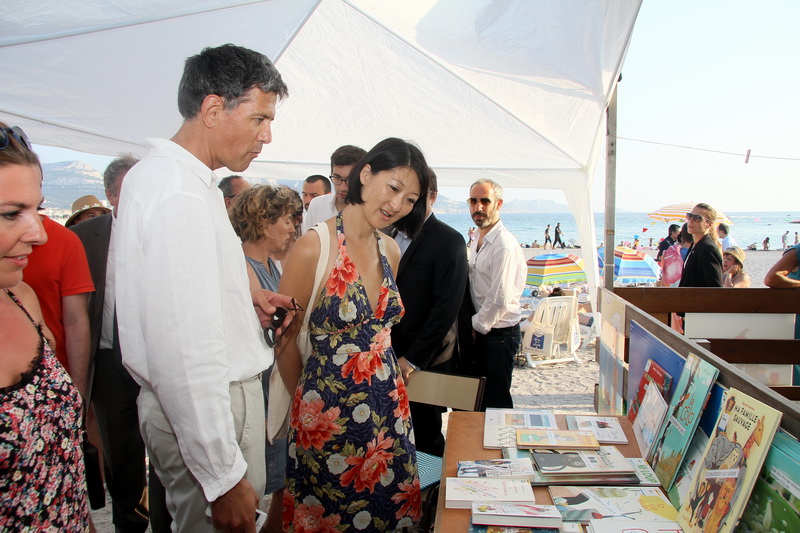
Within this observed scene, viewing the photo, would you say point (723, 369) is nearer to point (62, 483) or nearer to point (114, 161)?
point (62, 483)

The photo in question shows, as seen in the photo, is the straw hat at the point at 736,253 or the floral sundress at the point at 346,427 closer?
the floral sundress at the point at 346,427

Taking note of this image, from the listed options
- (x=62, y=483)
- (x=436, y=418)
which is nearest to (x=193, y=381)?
(x=62, y=483)

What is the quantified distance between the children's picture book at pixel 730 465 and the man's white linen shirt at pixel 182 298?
106 centimetres

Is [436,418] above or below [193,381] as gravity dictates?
below

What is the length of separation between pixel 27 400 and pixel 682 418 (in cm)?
166

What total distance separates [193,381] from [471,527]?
797 millimetres

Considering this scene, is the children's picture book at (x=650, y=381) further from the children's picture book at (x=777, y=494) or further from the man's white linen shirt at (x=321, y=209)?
the man's white linen shirt at (x=321, y=209)

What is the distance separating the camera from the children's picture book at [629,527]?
1.22 meters

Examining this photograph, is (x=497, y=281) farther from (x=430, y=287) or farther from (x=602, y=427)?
(x=602, y=427)

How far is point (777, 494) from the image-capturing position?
98cm

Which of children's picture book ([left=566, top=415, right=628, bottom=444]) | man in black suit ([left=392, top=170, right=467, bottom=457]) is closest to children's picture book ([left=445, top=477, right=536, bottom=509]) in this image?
children's picture book ([left=566, top=415, right=628, bottom=444])

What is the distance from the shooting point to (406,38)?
13.5 feet

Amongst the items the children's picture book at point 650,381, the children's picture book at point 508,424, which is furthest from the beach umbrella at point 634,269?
the children's picture book at point 508,424

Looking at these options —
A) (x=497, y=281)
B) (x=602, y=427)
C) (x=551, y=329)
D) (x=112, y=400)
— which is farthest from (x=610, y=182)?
(x=112, y=400)
